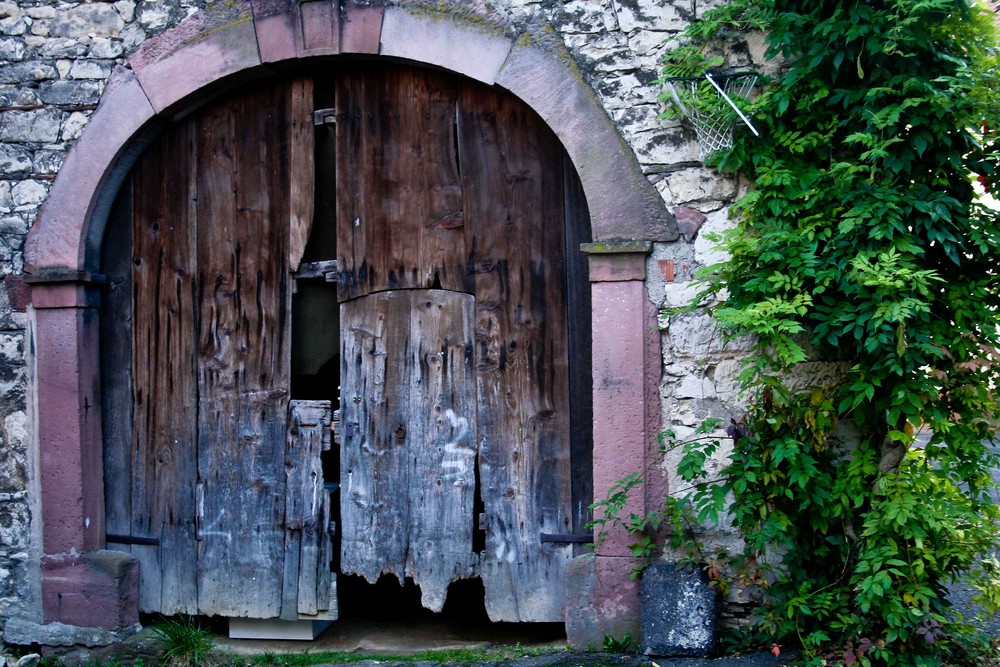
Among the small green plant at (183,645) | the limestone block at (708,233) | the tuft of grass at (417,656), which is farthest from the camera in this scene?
the small green plant at (183,645)

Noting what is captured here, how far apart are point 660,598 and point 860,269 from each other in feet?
4.90

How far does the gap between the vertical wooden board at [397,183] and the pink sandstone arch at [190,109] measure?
0.70ft

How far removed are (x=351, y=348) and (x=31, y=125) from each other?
5.85ft

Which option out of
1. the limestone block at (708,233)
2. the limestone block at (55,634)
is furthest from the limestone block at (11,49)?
the limestone block at (708,233)

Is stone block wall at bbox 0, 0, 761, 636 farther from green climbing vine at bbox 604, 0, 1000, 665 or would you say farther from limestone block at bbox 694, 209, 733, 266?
green climbing vine at bbox 604, 0, 1000, 665

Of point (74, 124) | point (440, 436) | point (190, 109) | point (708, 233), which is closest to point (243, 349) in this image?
point (440, 436)

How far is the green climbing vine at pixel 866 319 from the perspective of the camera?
10.8ft

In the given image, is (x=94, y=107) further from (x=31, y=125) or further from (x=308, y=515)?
(x=308, y=515)

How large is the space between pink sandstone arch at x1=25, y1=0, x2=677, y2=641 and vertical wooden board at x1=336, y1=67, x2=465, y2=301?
0.70ft

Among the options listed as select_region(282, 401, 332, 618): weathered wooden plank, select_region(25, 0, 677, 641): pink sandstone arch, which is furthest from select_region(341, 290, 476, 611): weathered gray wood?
select_region(25, 0, 677, 641): pink sandstone arch

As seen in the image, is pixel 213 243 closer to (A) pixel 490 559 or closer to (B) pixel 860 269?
(A) pixel 490 559

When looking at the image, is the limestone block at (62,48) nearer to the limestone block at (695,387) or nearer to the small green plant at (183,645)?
the small green plant at (183,645)

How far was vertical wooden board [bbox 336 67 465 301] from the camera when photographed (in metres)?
4.04

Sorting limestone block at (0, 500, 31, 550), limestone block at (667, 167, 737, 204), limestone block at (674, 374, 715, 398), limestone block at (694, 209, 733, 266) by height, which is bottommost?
limestone block at (0, 500, 31, 550)
